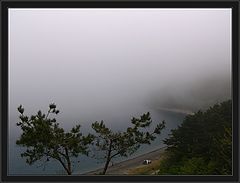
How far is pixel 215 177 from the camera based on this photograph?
3.04 meters

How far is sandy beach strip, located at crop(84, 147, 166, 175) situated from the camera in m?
3.11

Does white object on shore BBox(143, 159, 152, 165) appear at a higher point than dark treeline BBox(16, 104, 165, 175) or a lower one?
lower

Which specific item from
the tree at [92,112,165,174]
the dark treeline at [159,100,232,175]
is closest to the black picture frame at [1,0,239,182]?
the dark treeline at [159,100,232,175]

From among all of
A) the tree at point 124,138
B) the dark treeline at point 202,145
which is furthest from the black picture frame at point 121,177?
the tree at point 124,138

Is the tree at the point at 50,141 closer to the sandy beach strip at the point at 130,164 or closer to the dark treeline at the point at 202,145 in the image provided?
the sandy beach strip at the point at 130,164

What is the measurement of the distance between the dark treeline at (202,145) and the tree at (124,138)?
0.15 m

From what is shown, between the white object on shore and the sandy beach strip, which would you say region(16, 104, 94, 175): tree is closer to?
the sandy beach strip

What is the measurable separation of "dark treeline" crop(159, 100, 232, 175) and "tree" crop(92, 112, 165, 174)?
15 centimetres

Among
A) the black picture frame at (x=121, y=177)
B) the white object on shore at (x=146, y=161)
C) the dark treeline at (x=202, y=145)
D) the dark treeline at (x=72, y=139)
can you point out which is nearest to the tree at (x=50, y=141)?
the dark treeline at (x=72, y=139)

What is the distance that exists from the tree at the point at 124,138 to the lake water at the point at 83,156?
0.03 m

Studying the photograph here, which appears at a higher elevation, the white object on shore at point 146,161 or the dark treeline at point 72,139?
the dark treeline at point 72,139

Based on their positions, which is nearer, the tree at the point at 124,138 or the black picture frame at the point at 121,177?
the black picture frame at the point at 121,177

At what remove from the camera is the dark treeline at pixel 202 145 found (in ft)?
10.1

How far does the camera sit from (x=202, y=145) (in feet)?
10.2
